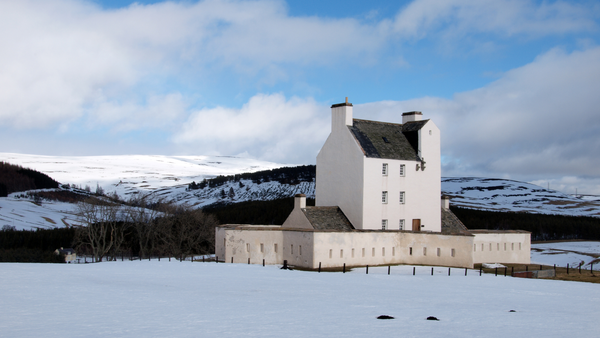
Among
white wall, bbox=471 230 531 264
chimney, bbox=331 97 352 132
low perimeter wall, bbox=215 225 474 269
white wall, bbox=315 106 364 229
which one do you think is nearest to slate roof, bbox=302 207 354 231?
white wall, bbox=315 106 364 229

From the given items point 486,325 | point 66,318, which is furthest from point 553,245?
point 66,318

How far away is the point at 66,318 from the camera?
21828 mm

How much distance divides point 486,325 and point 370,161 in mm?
32639

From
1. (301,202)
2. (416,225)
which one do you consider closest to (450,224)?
(416,225)

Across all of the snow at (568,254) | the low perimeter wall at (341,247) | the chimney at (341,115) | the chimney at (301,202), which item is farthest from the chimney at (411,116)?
the snow at (568,254)

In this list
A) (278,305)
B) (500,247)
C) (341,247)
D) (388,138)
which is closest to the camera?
(278,305)

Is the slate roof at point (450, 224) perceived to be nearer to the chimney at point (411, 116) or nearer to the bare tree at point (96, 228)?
the chimney at point (411, 116)

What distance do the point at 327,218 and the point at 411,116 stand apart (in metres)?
18.4

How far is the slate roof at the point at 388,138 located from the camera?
55.6m

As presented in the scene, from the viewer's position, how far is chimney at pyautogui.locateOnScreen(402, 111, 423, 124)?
63125 millimetres

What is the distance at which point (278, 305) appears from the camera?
26.6 metres

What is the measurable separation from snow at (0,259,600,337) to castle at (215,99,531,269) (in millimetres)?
8573

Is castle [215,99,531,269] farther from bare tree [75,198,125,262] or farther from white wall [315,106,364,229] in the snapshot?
bare tree [75,198,125,262]

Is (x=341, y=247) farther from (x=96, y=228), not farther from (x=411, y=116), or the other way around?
(x=96, y=228)
